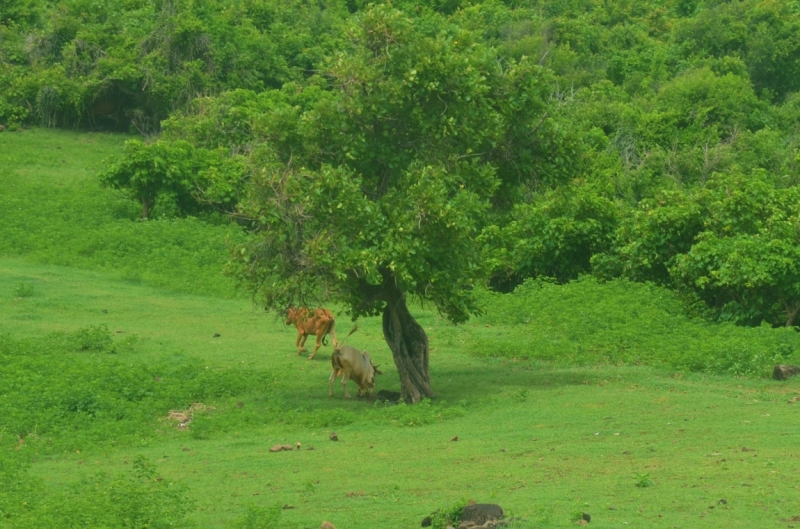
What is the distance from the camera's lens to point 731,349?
60.7 feet

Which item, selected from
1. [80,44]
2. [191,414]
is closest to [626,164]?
[80,44]

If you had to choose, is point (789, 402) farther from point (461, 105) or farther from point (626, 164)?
point (626, 164)

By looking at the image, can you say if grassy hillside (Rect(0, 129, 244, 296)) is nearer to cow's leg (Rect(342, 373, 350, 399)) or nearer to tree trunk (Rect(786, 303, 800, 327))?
cow's leg (Rect(342, 373, 350, 399))

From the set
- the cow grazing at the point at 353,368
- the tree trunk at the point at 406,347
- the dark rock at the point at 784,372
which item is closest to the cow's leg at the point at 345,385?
the cow grazing at the point at 353,368

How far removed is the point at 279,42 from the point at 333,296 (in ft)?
106

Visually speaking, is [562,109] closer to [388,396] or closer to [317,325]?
[317,325]

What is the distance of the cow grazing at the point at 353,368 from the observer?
16766 millimetres

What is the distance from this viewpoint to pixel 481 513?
983 centimetres

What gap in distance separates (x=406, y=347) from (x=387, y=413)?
148 centimetres

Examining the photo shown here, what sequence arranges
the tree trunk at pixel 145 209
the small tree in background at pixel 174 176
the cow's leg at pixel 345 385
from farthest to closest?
1. the tree trunk at pixel 145 209
2. the small tree in background at pixel 174 176
3. the cow's leg at pixel 345 385

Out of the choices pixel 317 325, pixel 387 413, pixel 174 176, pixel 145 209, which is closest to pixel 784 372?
pixel 387 413

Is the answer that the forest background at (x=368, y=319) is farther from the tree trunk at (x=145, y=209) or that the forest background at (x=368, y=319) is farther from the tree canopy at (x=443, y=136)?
the tree trunk at (x=145, y=209)

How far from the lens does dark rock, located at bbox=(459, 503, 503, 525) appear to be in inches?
386

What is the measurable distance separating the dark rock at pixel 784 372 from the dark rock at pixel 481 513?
8763 millimetres
